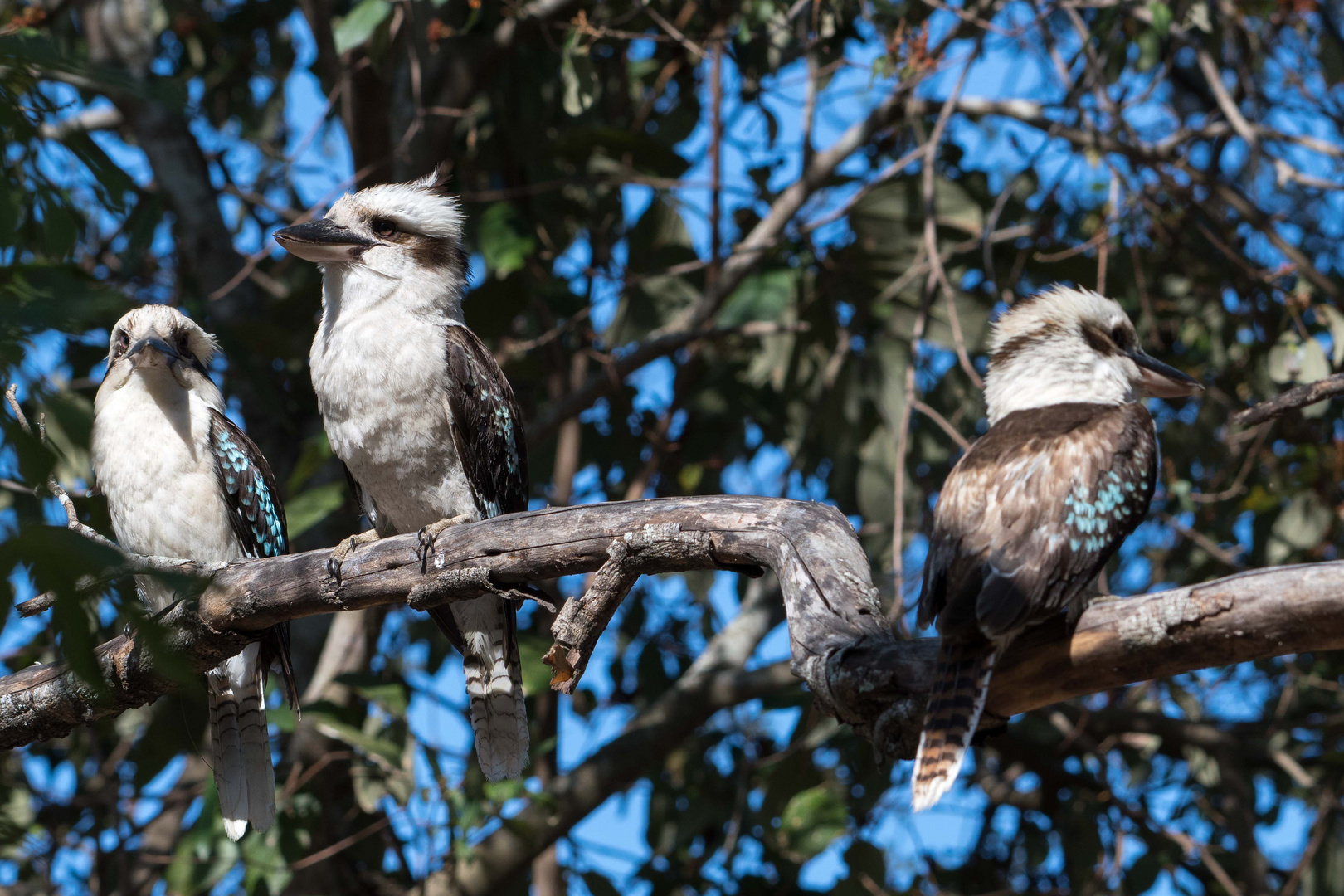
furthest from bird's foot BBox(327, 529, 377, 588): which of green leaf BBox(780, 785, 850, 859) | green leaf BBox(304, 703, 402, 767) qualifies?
green leaf BBox(780, 785, 850, 859)

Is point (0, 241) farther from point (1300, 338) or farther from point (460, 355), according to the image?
point (1300, 338)

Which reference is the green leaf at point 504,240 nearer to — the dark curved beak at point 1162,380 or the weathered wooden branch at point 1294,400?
the dark curved beak at point 1162,380

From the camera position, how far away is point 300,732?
189 inches

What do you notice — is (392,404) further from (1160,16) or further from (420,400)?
(1160,16)

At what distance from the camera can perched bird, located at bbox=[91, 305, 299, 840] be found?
11.6 ft

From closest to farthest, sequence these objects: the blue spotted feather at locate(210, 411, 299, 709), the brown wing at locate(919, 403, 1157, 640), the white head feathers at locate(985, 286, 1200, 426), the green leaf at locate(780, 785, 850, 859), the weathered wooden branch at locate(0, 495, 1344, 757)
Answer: the weathered wooden branch at locate(0, 495, 1344, 757)
the brown wing at locate(919, 403, 1157, 640)
the white head feathers at locate(985, 286, 1200, 426)
the blue spotted feather at locate(210, 411, 299, 709)
the green leaf at locate(780, 785, 850, 859)

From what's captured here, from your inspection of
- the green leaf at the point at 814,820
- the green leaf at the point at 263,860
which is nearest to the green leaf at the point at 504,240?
the green leaf at the point at 263,860

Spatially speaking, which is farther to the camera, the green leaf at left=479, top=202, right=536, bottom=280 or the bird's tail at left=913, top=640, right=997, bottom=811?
the green leaf at left=479, top=202, right=536, bottom=280

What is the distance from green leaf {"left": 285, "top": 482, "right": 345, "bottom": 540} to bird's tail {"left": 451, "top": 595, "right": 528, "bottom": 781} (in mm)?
849

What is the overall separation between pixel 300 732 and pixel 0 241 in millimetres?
3899

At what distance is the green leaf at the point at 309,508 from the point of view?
14.1 feet

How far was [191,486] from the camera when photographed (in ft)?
11.9

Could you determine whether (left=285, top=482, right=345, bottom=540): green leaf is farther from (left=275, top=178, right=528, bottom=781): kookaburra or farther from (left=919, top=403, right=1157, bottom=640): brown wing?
(left=919, top=403, right=1157, bottom=640): brown wing

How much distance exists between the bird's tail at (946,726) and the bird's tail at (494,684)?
1.50m
